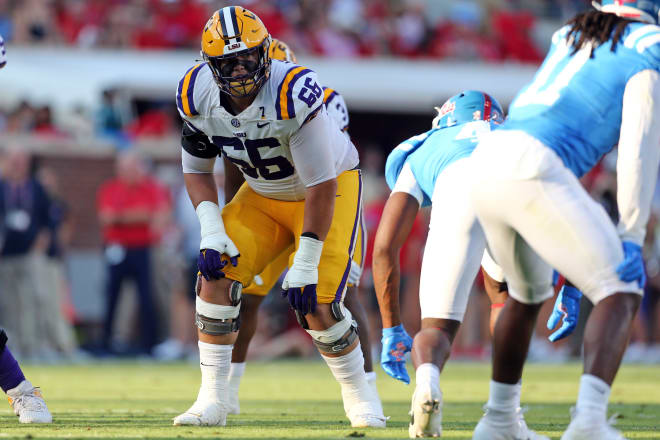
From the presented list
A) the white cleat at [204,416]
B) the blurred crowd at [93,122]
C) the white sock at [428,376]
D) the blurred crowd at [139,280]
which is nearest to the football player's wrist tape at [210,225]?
the white cleat at [204,416]

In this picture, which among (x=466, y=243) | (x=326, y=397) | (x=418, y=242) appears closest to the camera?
(x=466, y=243)

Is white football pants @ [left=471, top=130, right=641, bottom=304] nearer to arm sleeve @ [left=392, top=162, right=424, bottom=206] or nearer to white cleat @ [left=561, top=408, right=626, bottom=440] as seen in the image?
white cleat @ [left=561, top=408, right=626, bottom=440]

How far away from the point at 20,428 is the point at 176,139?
10.0 m

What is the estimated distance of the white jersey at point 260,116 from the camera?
5.03 meters

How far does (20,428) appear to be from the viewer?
490 cm

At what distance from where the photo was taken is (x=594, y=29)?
4.04 m

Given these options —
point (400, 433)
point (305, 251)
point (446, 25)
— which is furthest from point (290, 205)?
point (446, 25)

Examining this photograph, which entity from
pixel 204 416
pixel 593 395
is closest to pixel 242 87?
pixel 204 416

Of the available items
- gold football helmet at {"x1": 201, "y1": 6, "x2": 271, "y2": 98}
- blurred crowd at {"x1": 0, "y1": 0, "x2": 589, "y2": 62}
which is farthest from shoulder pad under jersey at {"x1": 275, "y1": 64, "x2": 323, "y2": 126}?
blurred crowd at {"x1": 0, "y1": 0, "x2": 589, "y2": 62}

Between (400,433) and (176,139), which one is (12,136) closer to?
(176,139)

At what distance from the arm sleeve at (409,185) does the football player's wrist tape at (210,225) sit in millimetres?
870

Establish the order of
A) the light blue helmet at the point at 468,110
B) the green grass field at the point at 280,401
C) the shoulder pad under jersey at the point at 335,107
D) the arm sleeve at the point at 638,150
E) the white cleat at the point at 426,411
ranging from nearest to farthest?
the arm sleeve at the point at 638,150 < the white cleat at the point at 426,411 < the green grass field at the point at 280,401 < the light blue helmet at the point at 468,110 < the shoulder pad under jersey at the point at 335,107

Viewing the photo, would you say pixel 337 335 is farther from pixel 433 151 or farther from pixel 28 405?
pixel 28 405

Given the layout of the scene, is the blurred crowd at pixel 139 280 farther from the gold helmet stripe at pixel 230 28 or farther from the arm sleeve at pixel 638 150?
the arm sleeve at pixel 638 150
